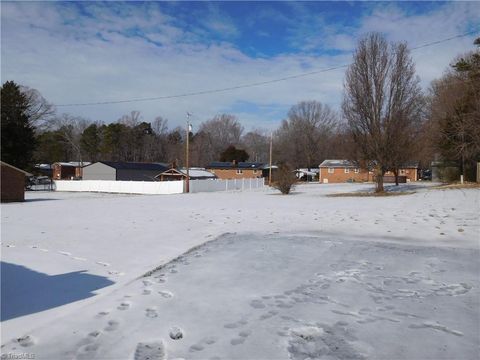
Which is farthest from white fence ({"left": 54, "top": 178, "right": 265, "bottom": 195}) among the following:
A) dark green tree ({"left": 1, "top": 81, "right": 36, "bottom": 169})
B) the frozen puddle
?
the frozen puddle

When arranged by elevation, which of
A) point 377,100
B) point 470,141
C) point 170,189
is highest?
point 377,100

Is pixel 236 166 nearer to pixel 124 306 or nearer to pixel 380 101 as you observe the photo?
pixel 380 101

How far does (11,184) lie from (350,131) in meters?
24.7

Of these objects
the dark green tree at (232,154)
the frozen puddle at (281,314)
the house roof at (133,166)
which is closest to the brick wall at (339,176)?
the dark green tree at (232,154)

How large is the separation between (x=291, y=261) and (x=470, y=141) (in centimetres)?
3529

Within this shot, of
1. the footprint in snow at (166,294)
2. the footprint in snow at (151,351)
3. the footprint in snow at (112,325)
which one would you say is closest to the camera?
the footprint in snow at (151,351)

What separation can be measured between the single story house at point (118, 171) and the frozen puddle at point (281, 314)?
6454 cm

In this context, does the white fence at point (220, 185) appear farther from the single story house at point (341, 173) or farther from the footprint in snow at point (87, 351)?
the footprint in snow at point (87, 351)

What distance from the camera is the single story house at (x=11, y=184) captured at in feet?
103

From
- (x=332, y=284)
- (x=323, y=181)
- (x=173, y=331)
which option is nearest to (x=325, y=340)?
(x=173, y=331)

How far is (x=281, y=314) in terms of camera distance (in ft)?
16.9

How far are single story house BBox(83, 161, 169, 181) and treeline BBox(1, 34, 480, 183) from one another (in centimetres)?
886

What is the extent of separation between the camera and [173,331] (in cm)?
459

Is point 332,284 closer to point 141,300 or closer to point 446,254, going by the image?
point 141,300
